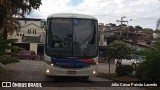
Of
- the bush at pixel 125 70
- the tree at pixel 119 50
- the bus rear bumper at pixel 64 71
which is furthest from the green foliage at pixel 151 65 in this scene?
the tree at pixel 119 50

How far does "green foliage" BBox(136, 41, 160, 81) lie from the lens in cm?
1936

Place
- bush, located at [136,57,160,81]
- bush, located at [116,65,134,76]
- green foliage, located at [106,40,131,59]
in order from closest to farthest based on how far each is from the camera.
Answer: bush, located at [136,57,160,81] → bush, located at [116,65,134,76] → green foliage, located at [106,40,131,59]

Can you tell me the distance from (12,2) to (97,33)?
6998 millimetres

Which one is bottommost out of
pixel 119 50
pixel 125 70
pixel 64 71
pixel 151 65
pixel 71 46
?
pixel 125 70

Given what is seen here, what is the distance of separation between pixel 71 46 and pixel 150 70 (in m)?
4.27

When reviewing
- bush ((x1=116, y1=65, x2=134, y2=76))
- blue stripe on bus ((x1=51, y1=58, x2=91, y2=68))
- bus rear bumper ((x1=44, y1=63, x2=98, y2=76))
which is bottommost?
bush ((x1=116, y1=65, x2=134, y2=76))

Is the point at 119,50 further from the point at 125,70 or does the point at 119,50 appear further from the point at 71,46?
Answer: the point at 71,46

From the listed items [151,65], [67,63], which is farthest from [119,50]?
[67,63]

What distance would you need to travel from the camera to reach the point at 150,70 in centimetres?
1961

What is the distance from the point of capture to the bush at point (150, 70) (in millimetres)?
19344

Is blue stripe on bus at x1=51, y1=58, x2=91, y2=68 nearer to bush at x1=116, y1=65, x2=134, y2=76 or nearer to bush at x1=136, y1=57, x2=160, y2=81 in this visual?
bush at x1=136, y1=57, x2=160, y2=81

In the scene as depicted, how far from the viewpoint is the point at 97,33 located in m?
20.6

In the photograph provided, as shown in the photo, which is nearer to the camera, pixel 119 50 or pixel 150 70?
pixel 150 70

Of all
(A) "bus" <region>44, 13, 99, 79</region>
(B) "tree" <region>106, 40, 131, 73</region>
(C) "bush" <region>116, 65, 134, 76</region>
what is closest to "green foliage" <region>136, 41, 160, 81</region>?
(A) "bus" <region>44, 13, 99, 79</region>
